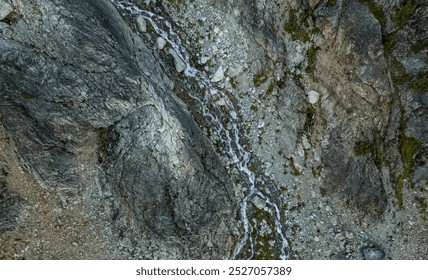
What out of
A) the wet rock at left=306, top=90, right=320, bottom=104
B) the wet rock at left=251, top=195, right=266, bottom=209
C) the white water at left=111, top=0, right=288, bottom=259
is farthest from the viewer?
the white water at left=111, top=0, right=288, bottom=259

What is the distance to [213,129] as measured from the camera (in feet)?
72.8

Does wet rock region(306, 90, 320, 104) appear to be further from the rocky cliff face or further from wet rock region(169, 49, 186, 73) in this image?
wet rock region(169, 49, 186, 73)

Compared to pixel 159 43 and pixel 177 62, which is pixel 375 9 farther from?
pixel 159 43

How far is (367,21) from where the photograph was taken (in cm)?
1934

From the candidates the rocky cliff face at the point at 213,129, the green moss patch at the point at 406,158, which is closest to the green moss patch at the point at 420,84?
the rocky cliff face at the point at 213,129

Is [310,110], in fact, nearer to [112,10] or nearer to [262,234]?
[262,234]

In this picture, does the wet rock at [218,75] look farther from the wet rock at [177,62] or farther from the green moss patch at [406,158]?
the green moss patch at [406,158]

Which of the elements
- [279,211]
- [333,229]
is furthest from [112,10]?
[333,229]

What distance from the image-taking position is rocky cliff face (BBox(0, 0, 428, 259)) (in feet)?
62.0

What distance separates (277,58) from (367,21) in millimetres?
5575

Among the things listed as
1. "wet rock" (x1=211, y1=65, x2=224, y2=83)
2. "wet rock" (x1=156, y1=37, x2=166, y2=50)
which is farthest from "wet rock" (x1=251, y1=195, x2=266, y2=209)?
"wet rock" (x1=156, y1=37, x2=166, y2=50)

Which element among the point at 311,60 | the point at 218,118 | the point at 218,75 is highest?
the point at 311,60

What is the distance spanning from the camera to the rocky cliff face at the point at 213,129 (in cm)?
1891

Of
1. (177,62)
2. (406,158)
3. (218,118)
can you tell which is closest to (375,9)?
(406,158)
